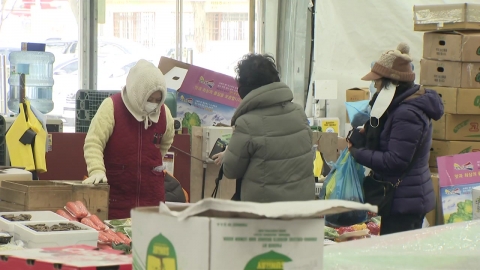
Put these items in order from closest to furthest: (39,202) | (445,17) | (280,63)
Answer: (39,202) < (445,17) < (280,63)

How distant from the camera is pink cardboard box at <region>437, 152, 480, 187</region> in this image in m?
4.05

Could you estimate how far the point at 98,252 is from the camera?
134 centimetres

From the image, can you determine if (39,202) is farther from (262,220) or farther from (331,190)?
(262,220)

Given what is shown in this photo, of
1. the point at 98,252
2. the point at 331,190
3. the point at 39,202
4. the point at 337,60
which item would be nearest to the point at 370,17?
the point at 337,60

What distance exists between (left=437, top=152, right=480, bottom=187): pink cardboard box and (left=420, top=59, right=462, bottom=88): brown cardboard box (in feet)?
3.57

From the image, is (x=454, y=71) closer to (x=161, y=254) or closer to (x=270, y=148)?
(x=270, y=148)

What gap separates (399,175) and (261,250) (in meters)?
2.21

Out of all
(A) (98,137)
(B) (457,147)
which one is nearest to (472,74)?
(B) (457,147)

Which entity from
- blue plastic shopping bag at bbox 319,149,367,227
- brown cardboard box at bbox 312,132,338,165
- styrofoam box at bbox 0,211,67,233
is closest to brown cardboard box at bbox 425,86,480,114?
brown cardboard box at bbox 312,132,338,165

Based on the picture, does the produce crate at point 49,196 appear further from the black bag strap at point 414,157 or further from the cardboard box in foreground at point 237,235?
the cardboard box in foreground at point 237,235

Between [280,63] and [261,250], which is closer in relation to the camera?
[261,250]

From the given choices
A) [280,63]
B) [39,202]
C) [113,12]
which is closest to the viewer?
[39,202]

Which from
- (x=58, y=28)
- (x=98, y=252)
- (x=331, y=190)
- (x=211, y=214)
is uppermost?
(x=58, y=28)

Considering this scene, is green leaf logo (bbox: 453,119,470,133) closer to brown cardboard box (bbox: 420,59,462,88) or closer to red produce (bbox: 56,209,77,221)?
brown cardboard box (bbox: 420,59,462,88)
